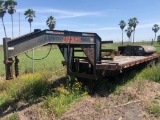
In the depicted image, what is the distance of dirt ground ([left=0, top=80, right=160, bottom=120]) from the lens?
17.2ft

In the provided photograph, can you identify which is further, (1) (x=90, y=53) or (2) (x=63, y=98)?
(1) (x=90, y=53)

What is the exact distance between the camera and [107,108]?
18.5ft

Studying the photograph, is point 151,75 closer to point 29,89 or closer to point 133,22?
point 29,89

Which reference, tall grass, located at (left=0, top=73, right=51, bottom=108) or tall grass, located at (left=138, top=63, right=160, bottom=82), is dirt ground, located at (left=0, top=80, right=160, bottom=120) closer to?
tall grass, located at (left=0, top=73, right=51, bottom=108)

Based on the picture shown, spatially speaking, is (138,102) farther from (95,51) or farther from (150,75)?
(150,75)

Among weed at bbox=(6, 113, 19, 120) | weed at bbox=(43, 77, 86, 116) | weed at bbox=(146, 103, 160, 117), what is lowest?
weed at bbox=(6, 113, 19, 120)

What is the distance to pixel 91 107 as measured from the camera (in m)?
Result: 5.61

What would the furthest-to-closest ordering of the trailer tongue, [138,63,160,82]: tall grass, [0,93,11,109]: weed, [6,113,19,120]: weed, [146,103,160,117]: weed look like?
[138,63,160,82]: tall grass < [0,93,11,109]: weed < [146,103,160,117]: weed < [6,113,19,120]: weed < the trailer tongue

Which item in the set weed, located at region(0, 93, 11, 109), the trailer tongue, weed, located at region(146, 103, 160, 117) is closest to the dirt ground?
weed, located at region(146, 103, 160, 117)

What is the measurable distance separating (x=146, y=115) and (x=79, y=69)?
10.1 feet

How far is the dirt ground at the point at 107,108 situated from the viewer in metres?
5.24

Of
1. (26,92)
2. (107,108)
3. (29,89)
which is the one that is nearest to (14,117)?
(26,92)

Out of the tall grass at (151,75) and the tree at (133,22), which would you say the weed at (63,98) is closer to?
the tall grass at (151,75)

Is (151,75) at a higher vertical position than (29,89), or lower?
higher
